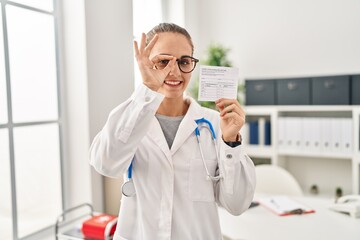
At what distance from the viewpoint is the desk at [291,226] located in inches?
64.0

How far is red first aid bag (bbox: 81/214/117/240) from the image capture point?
161 cm

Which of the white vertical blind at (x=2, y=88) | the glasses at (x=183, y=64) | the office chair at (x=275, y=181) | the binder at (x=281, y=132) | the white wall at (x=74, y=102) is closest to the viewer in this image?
the glasses at (x=183, y=64)

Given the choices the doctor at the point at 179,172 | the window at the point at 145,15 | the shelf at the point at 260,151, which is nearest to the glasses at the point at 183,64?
the doctor at the point at 179,172

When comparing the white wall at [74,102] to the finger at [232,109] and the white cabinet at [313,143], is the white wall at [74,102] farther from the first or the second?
the white cabinet at [313,143]

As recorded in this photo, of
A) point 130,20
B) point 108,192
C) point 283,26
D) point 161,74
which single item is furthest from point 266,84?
point 161,74

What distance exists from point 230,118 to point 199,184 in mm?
247

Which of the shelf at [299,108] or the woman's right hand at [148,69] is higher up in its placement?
the woman's right hand at [148,69]

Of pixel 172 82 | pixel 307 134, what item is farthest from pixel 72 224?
pixel 307 134

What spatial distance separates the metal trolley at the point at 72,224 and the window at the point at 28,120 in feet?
0.43

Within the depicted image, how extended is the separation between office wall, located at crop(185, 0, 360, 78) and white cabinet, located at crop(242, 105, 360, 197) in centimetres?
Answer: 46

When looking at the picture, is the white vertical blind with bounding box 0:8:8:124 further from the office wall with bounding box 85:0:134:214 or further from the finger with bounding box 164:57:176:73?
the finger with bounding box 164:57:176:73

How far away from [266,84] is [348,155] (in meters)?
0.98

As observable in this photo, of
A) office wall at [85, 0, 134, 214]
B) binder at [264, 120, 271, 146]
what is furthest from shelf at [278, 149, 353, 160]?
office wall at [85, 0, 134, 214]

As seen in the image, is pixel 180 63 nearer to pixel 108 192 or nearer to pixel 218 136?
pixel 218 136
